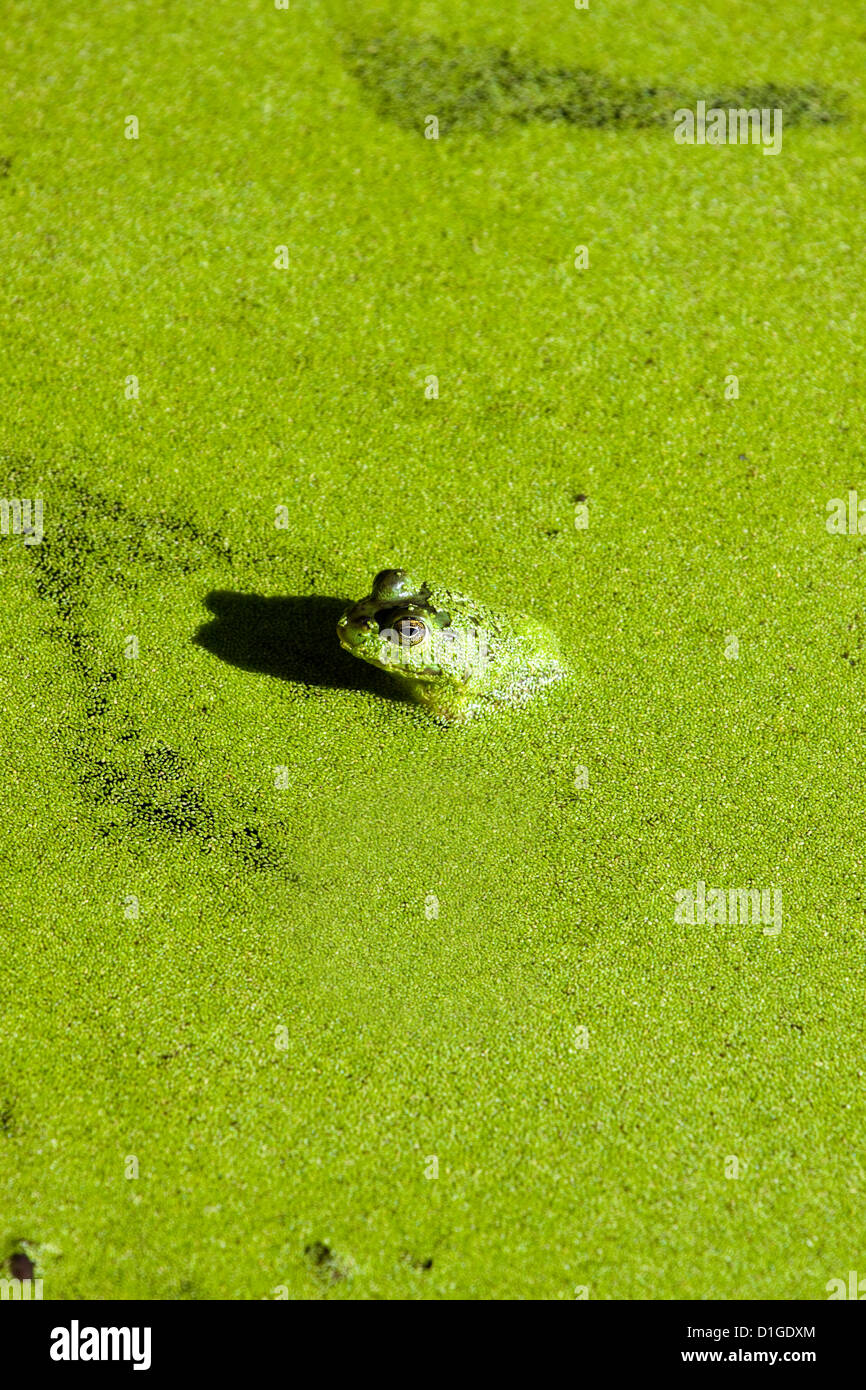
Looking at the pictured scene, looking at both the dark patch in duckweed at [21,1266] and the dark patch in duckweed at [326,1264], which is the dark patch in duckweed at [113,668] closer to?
the dark patch in duckweed at [326,1264]

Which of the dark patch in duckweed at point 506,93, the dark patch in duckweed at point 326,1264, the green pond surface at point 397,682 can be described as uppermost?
the dark patch in duckweed at point 506,93

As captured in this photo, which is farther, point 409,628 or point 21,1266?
point 409,628

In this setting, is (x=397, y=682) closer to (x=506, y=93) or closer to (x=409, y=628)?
(x=409, y=628)

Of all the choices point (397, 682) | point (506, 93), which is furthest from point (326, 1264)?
point (506, 93)

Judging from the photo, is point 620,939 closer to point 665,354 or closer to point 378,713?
point 378,713

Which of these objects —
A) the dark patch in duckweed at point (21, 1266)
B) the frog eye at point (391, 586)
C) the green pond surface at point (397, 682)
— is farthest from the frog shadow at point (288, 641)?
the dark patch in duckweed at point (21, 1266)

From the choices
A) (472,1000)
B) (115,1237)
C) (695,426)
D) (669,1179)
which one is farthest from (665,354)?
(115,1237)

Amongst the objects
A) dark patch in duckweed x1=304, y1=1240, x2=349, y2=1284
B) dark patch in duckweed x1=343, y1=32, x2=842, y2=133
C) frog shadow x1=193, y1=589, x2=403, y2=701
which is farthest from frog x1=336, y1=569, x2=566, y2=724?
dark patch in duckweed x1=343, y1=32, x2=842, y2=133
